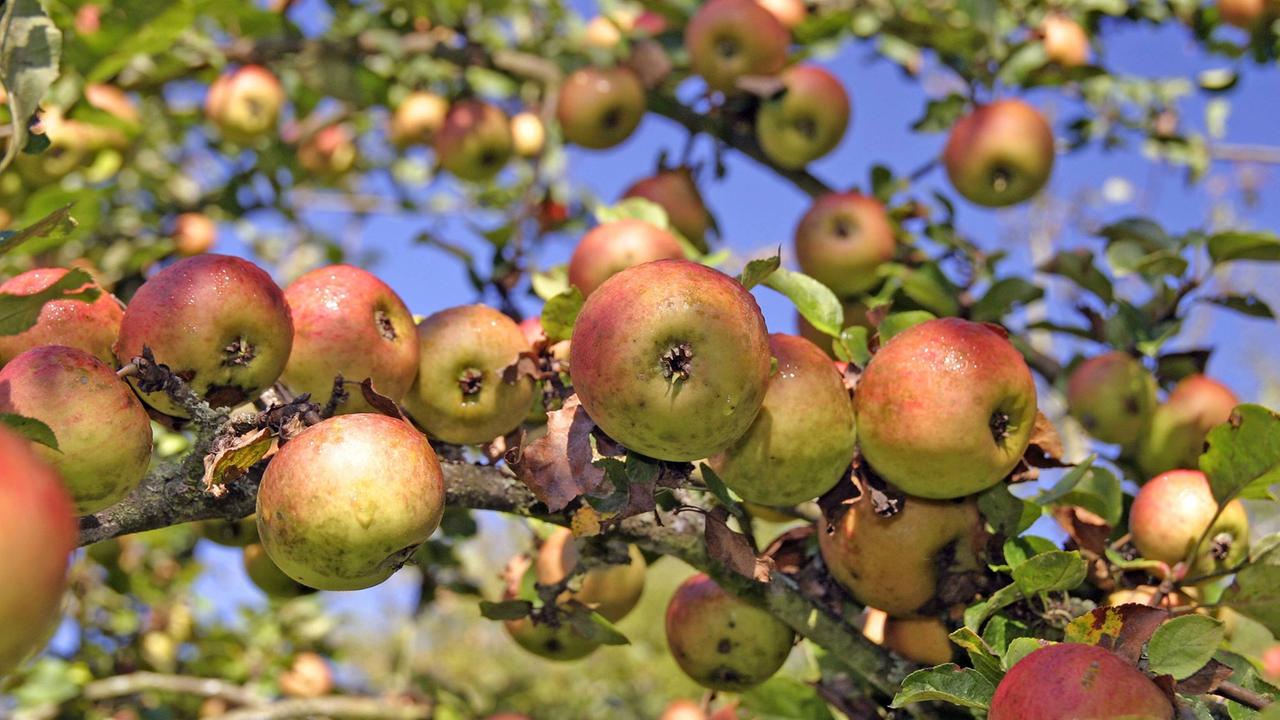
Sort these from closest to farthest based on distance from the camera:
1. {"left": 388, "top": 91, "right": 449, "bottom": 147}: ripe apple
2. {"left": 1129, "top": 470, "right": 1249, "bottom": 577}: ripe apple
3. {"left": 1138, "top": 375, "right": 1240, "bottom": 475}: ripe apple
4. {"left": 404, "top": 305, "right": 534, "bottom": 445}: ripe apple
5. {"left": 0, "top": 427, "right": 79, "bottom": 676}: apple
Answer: {"left": 0, "top": 427, "right": 79, "bottom": 676}: apple → {"left": 404, "top": 305, "right": 534, "bottom": 445}: ripe apple → {"left": 1129, "top": 470, "right": 1249, "bottom": 577}: ripe apple → {"left": 1138, "top": 375, "right": 1240, "bottom": 475}: ripe apple → {"left": 388, "top": 91, "right": 449, "bottom": 147}: ripe apple

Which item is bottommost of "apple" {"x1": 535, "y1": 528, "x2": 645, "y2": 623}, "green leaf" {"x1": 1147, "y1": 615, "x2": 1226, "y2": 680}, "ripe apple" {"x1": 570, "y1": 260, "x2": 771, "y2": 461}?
"apple" {"x1": 535, "y1": 528, "x2": 645, "y2": 623}

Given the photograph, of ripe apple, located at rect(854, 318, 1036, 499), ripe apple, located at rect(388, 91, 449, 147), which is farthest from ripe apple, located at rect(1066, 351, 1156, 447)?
ripe apple, located at rect(388, 91, 449, 147)

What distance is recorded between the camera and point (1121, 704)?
116 cm

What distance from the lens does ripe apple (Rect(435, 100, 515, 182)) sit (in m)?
3.49

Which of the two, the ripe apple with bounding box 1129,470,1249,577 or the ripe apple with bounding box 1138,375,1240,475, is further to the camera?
the ripe apple with bounding box 1138,375,1240,475

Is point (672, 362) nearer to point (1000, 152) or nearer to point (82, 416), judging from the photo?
point (82, 416)

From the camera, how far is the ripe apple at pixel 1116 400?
7.74 feet

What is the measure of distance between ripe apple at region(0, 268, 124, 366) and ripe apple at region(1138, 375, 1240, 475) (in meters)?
2.11

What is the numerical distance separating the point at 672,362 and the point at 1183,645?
711 mm

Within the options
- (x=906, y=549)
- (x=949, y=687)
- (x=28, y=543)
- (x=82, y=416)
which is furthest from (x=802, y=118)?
(x=28, y=543)

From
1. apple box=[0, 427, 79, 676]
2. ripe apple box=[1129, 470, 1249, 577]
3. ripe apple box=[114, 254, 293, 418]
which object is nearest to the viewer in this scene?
apple box=[0, 427, 79, 676]

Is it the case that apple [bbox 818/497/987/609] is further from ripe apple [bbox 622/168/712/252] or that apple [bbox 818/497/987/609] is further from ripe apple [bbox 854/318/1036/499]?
ripe apple [bbox 622/168/712/252]

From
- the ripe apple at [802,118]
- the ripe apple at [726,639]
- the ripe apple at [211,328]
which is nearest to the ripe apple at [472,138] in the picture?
the ripe apple at [802,118]

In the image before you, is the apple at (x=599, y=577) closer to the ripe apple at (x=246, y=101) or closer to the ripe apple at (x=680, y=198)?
the ripe apple at (x=680, y=198)
